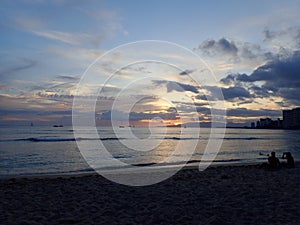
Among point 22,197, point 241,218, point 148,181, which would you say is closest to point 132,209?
point 241,218

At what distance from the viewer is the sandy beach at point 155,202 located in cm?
631

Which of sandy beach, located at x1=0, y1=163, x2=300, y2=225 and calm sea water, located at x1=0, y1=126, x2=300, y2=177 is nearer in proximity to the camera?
sandy beach, located at x1=0, y1=163, x2=300, y2=225

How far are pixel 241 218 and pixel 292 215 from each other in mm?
1101

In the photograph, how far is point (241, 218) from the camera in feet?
20.7

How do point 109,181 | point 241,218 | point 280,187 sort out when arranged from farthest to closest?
point 109,181
point 280,187
point 241,218

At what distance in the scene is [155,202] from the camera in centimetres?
784

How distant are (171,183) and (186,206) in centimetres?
352

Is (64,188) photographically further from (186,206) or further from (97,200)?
(186,206)

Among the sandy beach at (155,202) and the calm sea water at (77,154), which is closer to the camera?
the sandy beach at (155,202)

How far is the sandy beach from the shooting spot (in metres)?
6.31

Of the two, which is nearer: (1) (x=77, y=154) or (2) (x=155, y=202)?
(2) (x=155, y=202)

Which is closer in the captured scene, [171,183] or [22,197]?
[22,197]

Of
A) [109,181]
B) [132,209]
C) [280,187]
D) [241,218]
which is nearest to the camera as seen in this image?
[241,218]

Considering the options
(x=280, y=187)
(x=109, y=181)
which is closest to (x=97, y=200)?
(x=109, y=181)
